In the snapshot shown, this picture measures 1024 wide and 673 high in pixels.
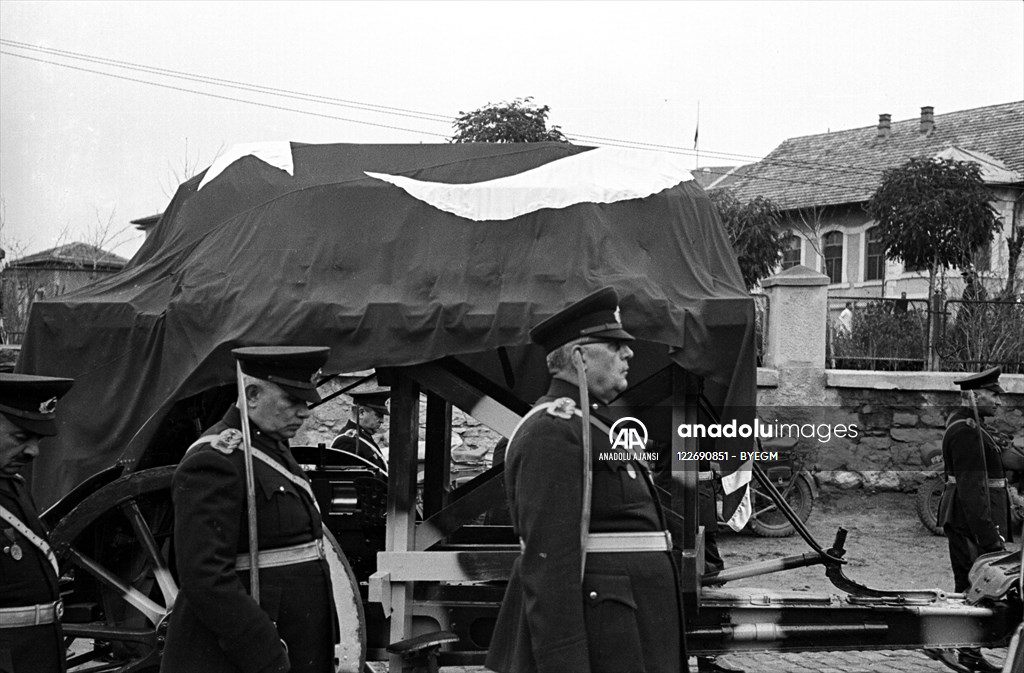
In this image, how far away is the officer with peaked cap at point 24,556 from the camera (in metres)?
3.65

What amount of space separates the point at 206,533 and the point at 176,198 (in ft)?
10.2

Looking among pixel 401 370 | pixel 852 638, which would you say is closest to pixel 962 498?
pixel 852 638

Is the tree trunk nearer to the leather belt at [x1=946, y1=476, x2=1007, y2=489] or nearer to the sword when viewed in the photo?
the leather belt at [x1=946, y1=476, x2=1007, y2=489]

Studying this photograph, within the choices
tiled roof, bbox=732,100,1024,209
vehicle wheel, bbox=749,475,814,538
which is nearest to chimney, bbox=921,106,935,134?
tiled roof, bbox=732,100,1024,209

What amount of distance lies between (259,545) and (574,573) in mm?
1026

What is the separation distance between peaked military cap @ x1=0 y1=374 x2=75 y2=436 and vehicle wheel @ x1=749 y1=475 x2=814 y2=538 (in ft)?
28.9

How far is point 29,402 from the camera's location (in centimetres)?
394

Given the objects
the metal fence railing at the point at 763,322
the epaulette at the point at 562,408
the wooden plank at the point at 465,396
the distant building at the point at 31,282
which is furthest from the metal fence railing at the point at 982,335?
the epaulette at the point at 562,408

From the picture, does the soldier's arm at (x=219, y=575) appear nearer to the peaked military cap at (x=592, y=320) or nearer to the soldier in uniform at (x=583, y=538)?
the soldier in uniform at (x=583, y=538)

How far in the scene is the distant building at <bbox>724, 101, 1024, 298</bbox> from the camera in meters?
31.9

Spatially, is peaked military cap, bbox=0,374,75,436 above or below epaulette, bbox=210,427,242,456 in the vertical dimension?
above

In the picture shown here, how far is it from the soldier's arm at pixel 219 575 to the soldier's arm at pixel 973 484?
499 centimetres

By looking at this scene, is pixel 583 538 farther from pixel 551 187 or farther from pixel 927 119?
pixel 927 119

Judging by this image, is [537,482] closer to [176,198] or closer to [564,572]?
[564,572]
